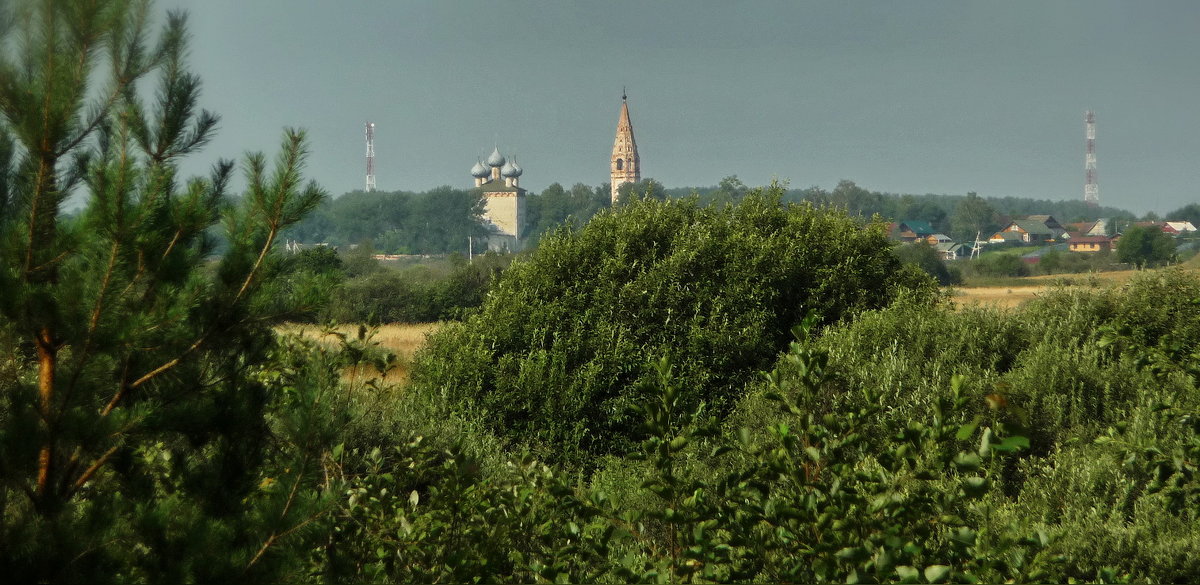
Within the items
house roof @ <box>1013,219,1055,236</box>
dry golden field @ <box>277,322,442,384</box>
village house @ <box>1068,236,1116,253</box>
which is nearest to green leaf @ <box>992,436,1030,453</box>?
dry golden field @ <box>277,322,442,384</box>

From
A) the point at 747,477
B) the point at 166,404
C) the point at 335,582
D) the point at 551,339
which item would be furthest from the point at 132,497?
the point at 551,339

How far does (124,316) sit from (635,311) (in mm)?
15082

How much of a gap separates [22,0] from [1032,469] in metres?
9.68

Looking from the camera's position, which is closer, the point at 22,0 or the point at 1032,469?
the point at 22,0

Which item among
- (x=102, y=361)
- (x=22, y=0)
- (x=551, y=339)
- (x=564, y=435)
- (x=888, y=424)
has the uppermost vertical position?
(x=22, y=0)

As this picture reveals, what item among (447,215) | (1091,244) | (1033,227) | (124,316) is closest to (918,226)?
(1033,227)

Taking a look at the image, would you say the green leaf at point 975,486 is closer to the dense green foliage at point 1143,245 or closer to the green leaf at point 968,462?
the green leaf at point 968,462

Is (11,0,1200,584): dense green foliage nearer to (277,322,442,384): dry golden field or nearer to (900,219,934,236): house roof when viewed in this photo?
(277,322,442,384): dry golden field

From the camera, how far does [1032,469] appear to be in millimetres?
10961

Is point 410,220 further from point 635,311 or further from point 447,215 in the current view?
Answer: point 635,311

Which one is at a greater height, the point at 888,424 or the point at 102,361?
the point at 102,361

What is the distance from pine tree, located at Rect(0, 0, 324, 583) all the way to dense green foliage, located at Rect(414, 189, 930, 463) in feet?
37.4

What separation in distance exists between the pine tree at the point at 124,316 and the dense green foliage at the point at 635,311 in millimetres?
11387

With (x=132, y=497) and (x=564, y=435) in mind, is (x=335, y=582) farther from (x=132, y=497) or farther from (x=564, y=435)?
(x=564, y=435)
